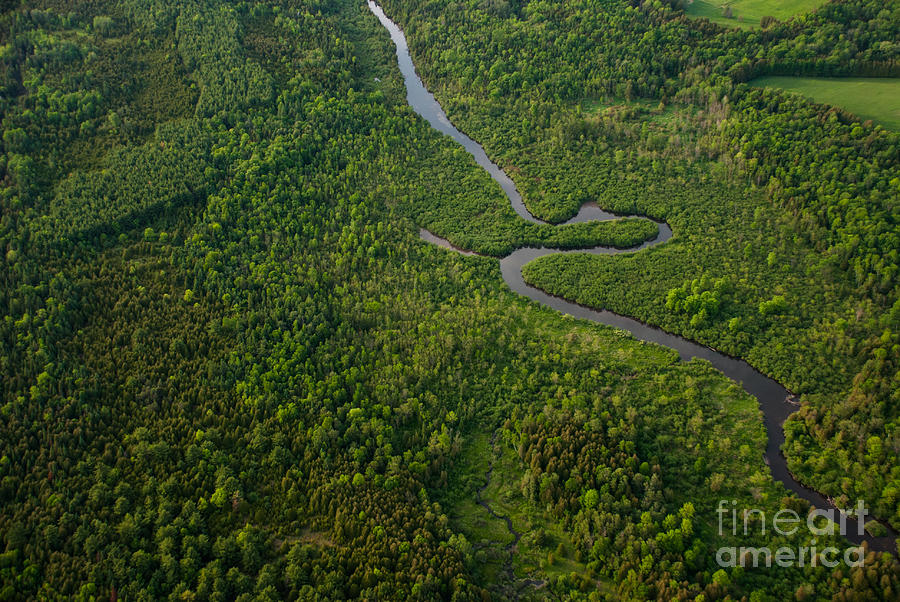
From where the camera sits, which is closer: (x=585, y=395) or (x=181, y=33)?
(x=585, y=395)

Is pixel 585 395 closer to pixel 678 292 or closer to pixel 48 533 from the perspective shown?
pixel 678 292

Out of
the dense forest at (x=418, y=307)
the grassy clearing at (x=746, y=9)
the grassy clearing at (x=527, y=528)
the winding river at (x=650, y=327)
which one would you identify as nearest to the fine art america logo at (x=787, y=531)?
the dense forest at (x=418, y=307)

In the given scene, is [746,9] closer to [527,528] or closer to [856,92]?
[856,92]

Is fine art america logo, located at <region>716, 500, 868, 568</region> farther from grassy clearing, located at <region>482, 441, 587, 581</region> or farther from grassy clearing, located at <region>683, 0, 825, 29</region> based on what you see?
grassy clearing, located at <region>683, 0, 825, 29</region>

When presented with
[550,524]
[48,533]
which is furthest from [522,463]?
[48,533]

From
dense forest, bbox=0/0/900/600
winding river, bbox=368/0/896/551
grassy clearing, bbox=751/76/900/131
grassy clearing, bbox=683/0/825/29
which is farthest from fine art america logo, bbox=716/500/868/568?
grassy clearing, bbox=683/0/825/29

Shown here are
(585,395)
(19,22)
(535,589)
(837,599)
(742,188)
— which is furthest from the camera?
(19,22)

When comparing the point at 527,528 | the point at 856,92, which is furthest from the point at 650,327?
the point at 856,92
